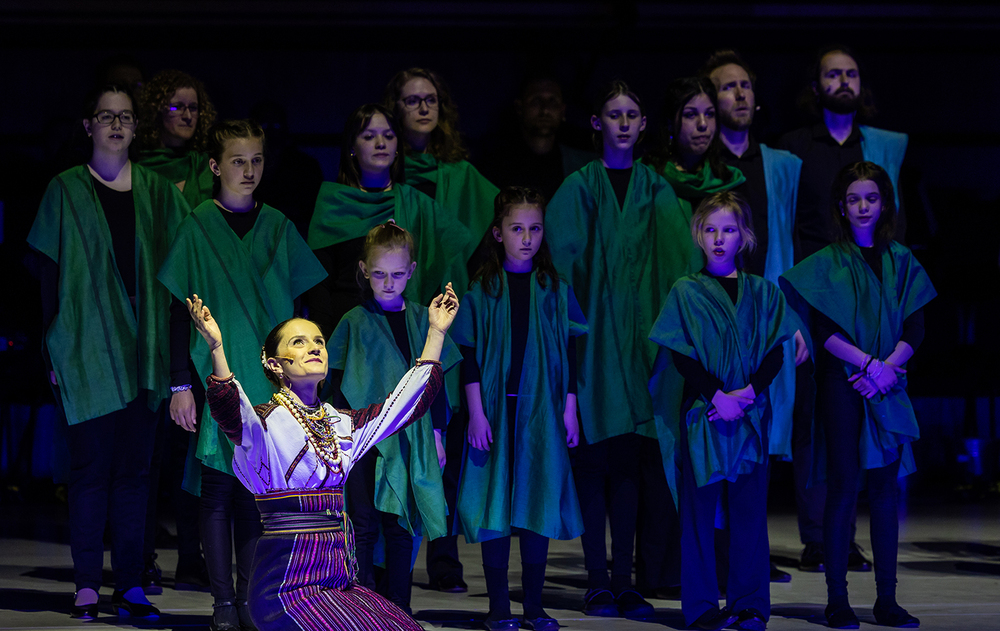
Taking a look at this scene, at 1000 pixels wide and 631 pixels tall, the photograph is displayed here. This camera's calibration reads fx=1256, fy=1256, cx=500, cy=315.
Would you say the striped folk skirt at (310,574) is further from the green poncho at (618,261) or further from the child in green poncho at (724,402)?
the green poncho at (618,261)

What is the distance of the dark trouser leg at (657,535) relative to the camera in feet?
13.2

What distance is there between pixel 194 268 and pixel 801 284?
1820 mm

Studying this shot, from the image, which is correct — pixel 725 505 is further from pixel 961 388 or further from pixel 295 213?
pixel 961 388

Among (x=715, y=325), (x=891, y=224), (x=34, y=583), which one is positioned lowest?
(x=34, y=583)

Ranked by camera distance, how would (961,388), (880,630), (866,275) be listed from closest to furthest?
(880,630)
(866,275)
(961,388)

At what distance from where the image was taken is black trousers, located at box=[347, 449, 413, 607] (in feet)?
11.7

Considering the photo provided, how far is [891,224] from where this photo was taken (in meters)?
3.87

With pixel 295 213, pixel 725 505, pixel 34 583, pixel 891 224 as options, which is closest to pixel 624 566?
pixel 725 505

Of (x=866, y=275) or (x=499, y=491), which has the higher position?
(x=866, y=275)

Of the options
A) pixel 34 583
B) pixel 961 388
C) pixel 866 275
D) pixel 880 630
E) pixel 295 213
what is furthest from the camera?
pixel 961 388

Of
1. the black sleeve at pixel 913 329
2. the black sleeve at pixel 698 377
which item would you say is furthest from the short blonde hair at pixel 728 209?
the black sleeve at pixel 913 329

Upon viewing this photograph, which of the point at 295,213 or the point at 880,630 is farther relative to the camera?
the point at 295,213

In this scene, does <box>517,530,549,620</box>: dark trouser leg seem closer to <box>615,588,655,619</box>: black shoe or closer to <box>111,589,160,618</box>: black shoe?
<box>615,588,655,619</box>: black shoe

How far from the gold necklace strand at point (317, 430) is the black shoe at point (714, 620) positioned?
3.99ft
